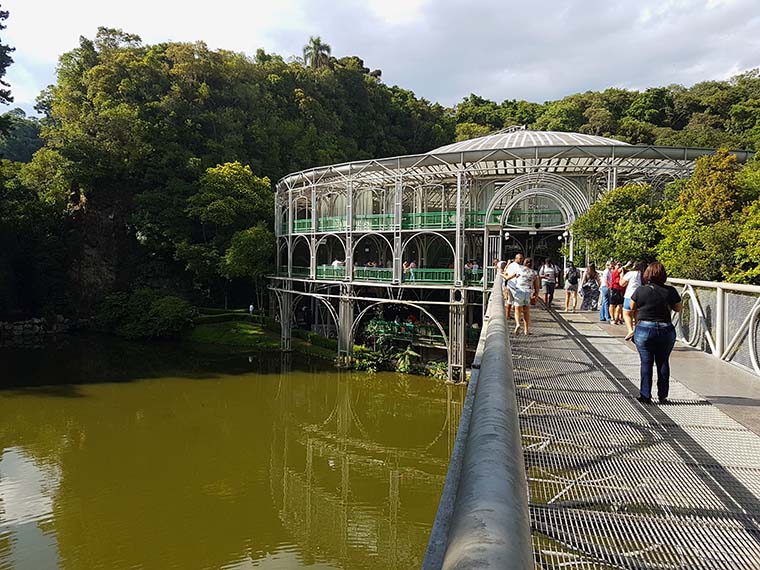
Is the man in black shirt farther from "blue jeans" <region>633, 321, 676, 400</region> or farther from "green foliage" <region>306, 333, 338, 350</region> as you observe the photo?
"green foliage" <region>306, 333, 338, 350</region>

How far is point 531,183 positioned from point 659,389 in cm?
1693

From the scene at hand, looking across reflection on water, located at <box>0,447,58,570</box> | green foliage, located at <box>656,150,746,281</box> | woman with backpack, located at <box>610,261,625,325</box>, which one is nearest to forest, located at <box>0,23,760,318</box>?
reflection on water, located at <box>0,447,58,570</box>

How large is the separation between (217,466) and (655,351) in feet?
41.1

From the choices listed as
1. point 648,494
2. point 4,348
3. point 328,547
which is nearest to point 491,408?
point 648,494

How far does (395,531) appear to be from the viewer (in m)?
11.8

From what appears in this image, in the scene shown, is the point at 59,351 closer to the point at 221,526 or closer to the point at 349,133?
the point at 221,526

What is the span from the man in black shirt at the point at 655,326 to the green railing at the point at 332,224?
69.4 ft

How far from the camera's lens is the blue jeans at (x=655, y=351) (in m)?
5.21

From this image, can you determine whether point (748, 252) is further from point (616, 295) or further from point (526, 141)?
point (526, 141)

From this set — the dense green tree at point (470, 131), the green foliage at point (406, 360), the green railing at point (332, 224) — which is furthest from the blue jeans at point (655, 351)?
the dense green tree at point (470, 131)

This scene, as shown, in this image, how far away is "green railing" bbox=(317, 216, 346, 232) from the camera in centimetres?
2643

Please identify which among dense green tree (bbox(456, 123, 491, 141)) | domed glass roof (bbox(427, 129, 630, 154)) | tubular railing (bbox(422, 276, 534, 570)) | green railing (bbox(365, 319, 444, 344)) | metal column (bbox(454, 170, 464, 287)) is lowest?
green railing (bbox(365, 319, 444, 344))

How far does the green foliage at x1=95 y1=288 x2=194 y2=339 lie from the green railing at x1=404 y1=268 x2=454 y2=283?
15.6 metres

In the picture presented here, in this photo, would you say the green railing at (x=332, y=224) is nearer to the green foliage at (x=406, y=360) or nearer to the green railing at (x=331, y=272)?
the green railing at (x=331, y=272)
